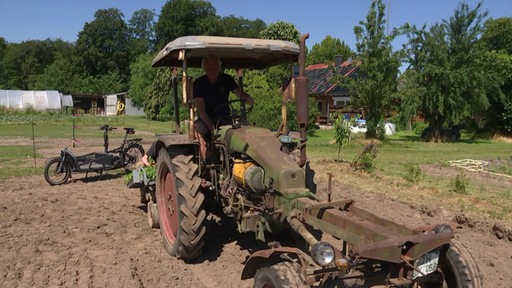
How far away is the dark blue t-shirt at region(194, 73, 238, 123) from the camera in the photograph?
5.85 metres

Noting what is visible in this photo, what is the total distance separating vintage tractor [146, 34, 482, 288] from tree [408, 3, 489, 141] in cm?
1954

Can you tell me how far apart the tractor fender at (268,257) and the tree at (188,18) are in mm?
62326

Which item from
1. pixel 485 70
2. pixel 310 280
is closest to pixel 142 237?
pixel 310 280

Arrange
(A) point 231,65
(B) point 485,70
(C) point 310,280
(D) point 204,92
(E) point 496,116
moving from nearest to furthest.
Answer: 1. (C) point 310,280
2. (D) point 204,92
3. (A) point 231,65
4. (B) point 485,70
5. (E) point 496,116

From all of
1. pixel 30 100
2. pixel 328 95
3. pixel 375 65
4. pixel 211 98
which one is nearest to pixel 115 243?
pixel 211 98

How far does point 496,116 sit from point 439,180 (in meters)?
21.7

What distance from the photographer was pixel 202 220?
4.96 metres

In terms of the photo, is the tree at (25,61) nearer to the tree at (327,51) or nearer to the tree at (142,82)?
the tree at (142,82)

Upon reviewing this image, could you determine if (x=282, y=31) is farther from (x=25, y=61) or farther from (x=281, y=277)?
(x=25, y=61)

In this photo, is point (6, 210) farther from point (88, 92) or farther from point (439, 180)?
point (88, 92)

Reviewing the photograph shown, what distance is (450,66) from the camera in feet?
78.5

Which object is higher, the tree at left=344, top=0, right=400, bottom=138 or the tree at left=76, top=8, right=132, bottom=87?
the tree at left=76, top=8, right=132, bottom=87

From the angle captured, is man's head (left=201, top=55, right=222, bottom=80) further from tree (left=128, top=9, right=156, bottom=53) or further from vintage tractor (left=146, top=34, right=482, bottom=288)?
tree (left=128, top=9, right=156, bottom=53)

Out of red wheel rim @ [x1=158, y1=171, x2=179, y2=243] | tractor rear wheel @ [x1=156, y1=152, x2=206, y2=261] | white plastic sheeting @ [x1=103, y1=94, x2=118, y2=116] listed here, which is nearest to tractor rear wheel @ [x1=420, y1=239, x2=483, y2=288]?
tractor rear wheel @ [x1=156, y1=152, x2=206, y2=261]
